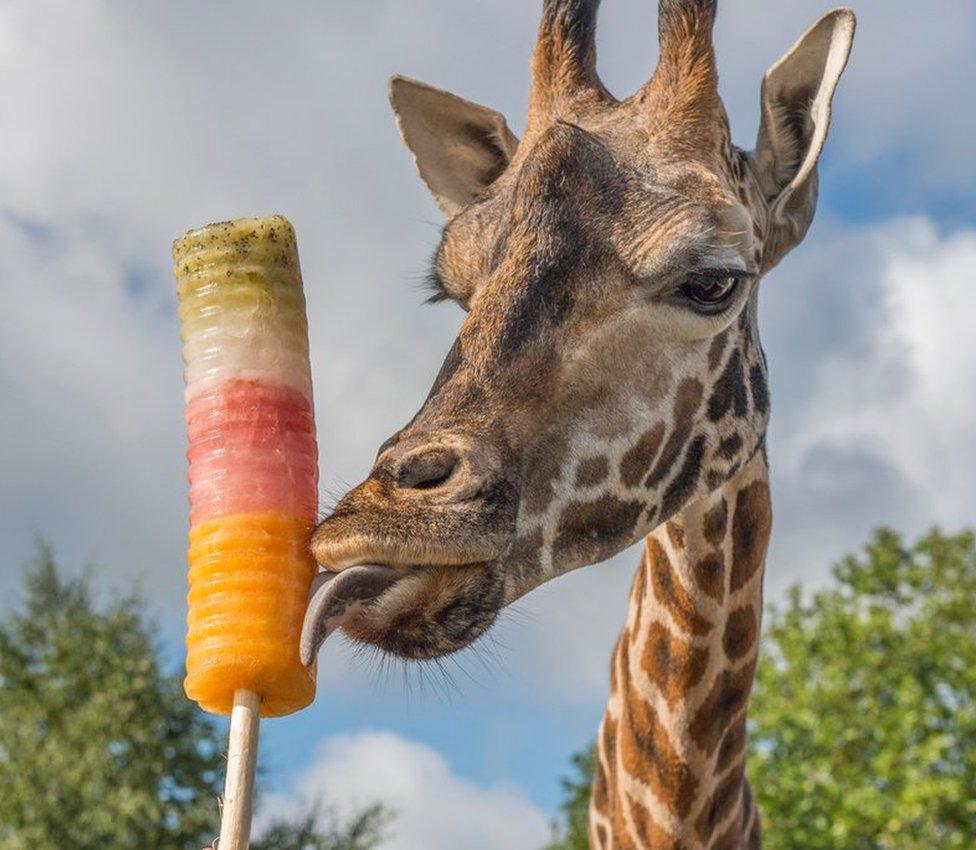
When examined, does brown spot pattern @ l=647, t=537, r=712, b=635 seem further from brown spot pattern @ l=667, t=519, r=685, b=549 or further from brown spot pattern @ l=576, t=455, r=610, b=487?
brown spot pattern @ l=576, t=455, r=610, b=487

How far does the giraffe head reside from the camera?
3.67 m

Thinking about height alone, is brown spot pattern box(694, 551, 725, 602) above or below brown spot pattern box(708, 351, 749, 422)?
below

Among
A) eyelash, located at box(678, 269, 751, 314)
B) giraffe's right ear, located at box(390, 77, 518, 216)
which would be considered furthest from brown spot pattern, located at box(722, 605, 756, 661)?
giraffe's right ear, located at box(390, 77, 518, 216)

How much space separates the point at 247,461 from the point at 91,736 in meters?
28.7

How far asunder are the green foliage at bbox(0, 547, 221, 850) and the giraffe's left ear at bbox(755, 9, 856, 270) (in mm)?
25361

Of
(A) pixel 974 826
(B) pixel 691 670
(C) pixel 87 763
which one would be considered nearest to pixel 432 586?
(B) pixel 691 670

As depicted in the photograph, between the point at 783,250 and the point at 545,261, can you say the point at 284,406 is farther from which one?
the point at 783,250

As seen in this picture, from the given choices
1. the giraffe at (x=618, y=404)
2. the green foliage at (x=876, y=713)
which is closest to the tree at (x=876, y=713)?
the green foliage at (x=876, y=713)

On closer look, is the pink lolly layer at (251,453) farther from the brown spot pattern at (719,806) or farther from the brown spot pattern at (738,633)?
the brown spot pattern at (719,806)

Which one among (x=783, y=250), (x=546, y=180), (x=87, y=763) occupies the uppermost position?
(x=87, y=763)

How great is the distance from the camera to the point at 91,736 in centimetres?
3086

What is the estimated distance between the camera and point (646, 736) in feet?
17.4

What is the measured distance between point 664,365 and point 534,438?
0.65 meters

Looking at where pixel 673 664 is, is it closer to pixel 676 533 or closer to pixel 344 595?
pixel 676 533
